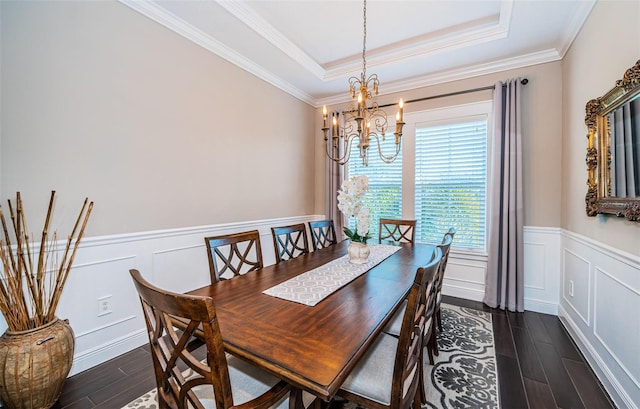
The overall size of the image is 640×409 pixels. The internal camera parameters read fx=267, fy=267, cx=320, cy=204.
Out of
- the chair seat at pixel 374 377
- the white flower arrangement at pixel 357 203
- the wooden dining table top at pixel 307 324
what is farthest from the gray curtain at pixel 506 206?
the chair seat at pixel 374 377

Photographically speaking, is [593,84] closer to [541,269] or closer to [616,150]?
[616,150]

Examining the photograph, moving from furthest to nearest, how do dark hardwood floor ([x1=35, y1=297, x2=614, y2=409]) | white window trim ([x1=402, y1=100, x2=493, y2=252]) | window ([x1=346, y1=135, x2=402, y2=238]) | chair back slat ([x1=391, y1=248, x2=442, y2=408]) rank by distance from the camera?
window ([x1=346, y1=135, x2=402, y2=238]), white window trim ([x1=402, y1=100, x2=493, y2=252]), dark hardwood floor ([x1=35, y1=297, x2=614, y2=409]), chair back slat ([x1=391, y1=248, x2=442, y2=408])

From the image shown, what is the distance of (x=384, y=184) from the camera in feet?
13.1

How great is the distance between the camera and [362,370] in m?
1.27

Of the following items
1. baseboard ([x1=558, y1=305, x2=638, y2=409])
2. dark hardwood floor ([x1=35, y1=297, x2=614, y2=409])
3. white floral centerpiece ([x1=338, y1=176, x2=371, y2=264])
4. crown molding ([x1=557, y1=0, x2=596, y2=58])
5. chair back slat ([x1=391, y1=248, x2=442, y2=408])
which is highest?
crown molding ([x1=557, y1=0, x2=596, y2=58])

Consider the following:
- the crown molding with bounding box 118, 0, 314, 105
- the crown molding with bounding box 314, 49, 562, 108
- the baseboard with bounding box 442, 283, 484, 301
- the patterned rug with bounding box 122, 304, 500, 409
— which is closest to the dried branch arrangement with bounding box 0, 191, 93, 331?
the patterned rug with bounding box 122, 304, 500, 409

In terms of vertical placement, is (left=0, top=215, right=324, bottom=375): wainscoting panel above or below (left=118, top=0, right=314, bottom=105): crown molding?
below

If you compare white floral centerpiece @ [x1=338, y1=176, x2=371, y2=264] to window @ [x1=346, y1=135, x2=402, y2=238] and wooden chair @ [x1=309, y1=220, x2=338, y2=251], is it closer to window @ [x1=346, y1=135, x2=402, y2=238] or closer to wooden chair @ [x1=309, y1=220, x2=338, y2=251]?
wooden chair @ [x1=309, y1=220, x2=338, y2=251]

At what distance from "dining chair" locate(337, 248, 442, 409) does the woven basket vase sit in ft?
5.53

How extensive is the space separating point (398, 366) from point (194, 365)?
78 cm

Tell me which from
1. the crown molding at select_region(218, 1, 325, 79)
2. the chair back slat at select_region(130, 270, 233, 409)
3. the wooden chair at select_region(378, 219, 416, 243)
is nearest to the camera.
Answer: the chair back slat at select_region(130, 270, 233, 409)

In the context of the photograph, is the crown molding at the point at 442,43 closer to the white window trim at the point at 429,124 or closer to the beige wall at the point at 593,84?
the beige wall at the point at 593,84

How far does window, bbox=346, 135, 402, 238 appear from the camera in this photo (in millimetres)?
3885

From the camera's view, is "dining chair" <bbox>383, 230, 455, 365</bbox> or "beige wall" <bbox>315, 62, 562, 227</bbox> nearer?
"dining chair" <bbox>383, 230, 455, 365</bbox>
